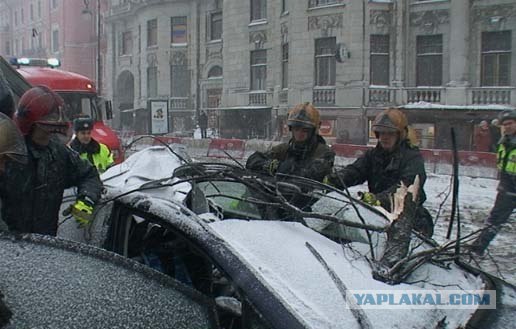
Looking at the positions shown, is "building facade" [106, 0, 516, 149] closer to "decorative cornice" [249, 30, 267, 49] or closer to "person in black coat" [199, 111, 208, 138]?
"decorative cornice" [249, 30, 267, 49]

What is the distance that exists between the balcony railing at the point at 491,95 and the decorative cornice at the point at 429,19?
3.17 meters

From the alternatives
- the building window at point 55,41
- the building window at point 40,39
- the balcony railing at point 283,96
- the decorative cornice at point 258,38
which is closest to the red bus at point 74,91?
the balcony railing at point 283,96

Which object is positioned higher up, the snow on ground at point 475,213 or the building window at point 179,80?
the building window at point 179,80

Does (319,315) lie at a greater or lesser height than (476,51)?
lesser

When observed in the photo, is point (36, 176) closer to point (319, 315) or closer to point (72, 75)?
point (319, 315)

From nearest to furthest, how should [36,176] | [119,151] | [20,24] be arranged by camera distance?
[36,176] < [119,151] < [20,24]

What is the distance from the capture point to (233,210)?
349 cm

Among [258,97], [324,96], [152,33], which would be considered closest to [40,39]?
[152,33]

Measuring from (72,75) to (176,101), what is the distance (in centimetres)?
2333

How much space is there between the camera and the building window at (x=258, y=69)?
2900 centimetres

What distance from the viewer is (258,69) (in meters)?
29.4

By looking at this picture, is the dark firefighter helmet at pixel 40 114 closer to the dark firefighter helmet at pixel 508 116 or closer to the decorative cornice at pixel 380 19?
the dark firefighter helmet at pixel 508 116

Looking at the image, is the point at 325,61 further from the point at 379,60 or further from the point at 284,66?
the point at 284,66

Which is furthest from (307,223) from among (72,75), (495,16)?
(495,16)
